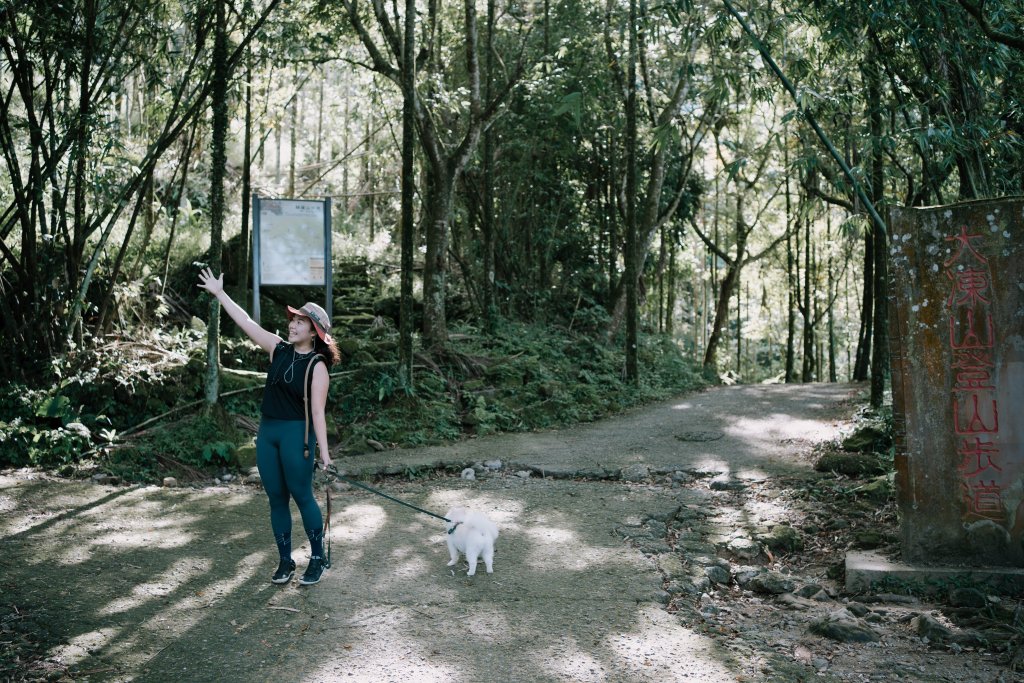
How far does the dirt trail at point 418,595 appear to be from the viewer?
3.98 metres

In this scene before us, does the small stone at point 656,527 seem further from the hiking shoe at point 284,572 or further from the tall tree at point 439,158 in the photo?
the tall tree at point 439,158

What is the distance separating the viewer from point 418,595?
486cm

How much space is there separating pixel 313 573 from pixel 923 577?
12.6 ft

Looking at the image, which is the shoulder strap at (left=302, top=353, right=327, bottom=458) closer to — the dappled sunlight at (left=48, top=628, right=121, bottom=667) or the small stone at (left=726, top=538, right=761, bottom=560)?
the dappled sunlight at (left=48, top=628, right=121, bottom=667)

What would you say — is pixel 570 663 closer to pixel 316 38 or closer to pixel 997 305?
pixel 997 305

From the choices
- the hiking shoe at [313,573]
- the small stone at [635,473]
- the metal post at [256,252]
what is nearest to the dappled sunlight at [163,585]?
the hiking shoe at [313,573]

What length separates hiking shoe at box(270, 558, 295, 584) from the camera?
493 cm

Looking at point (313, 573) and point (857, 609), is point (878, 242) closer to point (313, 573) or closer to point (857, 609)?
point (857, 609)

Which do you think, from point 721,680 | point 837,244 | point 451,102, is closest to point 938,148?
point 721,680

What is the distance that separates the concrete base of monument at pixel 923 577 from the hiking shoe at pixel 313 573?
3.38m

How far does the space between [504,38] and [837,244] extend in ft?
44.5

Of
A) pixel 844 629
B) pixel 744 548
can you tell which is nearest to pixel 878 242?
pixel 744 548

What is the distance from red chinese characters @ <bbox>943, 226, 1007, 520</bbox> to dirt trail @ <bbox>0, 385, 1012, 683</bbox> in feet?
3.87

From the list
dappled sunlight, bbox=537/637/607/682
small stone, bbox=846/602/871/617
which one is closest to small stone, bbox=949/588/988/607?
small stone, bbox=846/602/871/617
